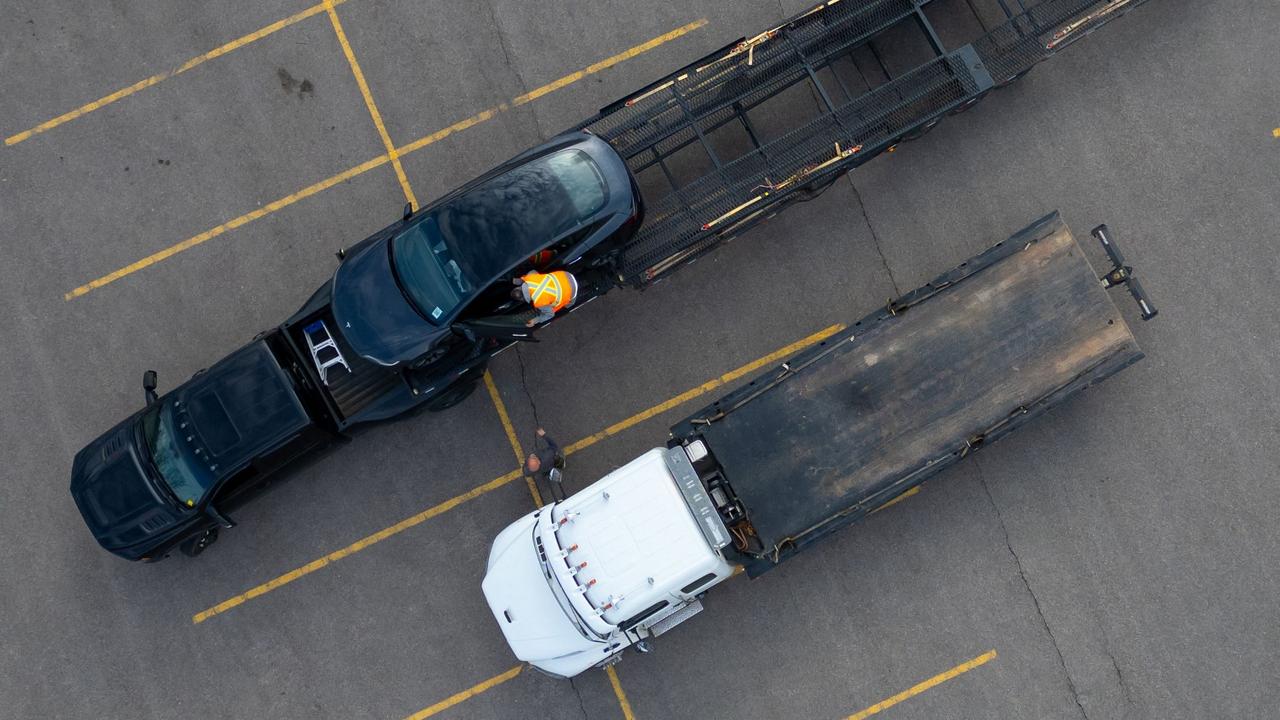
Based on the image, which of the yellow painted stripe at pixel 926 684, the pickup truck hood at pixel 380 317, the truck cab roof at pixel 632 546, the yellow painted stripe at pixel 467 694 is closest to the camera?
the truck cab roof at pixel 632 546

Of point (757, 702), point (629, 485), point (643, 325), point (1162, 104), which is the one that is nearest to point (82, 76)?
point (643, 325)

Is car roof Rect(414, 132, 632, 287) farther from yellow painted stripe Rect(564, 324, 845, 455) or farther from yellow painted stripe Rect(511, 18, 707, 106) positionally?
yellow painted stripe Rect(564, 324, 845, 455)

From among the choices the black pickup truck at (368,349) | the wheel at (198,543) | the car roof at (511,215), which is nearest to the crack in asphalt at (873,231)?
the black pickup truck at (368,349)

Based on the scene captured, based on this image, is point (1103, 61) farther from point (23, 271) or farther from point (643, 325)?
point (23, 271)

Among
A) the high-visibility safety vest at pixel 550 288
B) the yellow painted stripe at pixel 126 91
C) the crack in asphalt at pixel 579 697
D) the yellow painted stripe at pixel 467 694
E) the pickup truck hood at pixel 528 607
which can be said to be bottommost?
the crack in asphalt at pixel 579 697

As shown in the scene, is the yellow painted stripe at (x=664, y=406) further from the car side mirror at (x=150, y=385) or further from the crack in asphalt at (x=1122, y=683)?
the crack in asphalt at (x=1122, y=683)

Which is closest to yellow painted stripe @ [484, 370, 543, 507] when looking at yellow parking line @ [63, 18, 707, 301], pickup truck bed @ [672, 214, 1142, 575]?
pickup truck bed @ [672, 214, 1142, 575]
